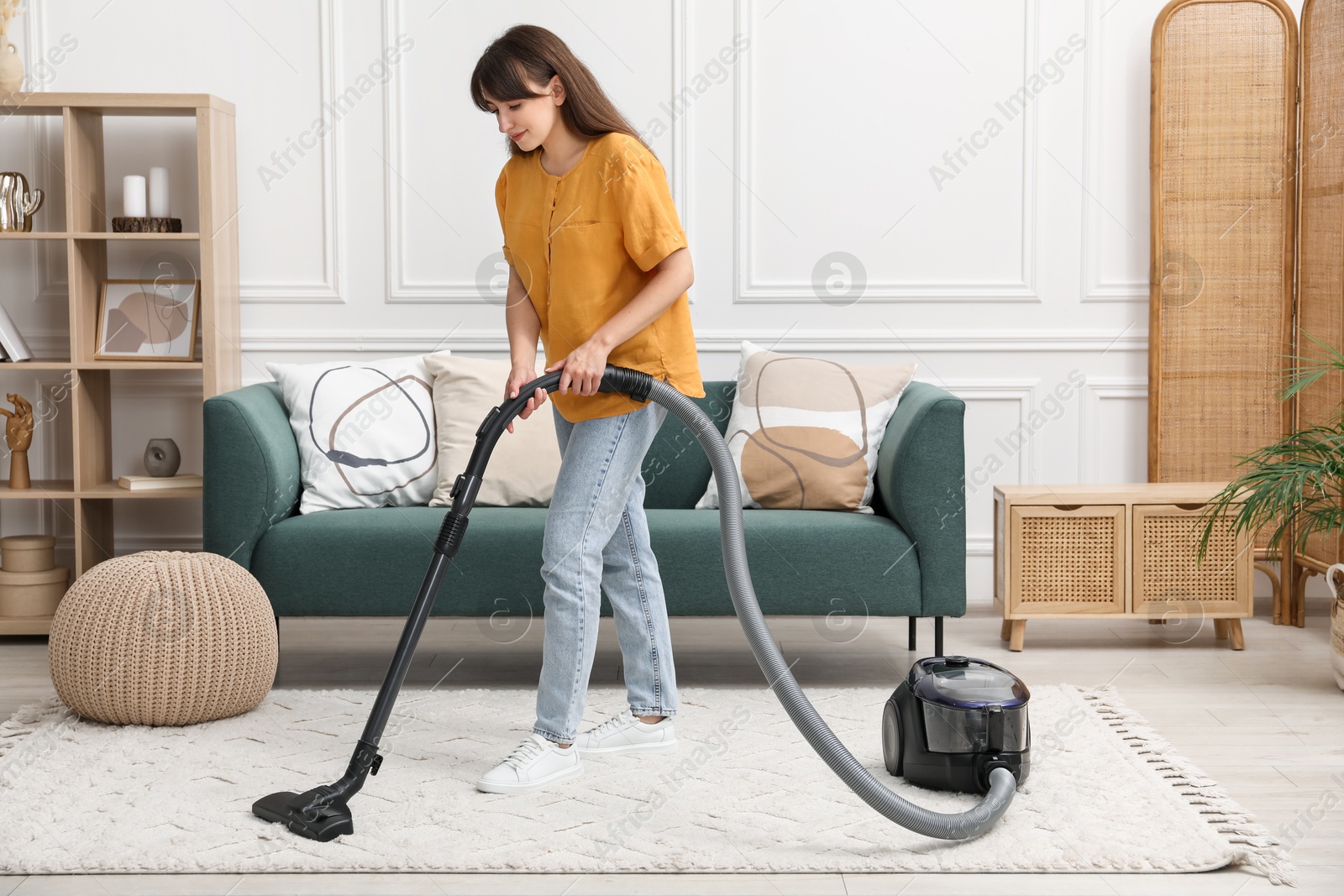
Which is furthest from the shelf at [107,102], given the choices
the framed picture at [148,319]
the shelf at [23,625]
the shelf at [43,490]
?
the shelf at [23,625]

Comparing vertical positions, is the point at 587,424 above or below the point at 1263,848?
above

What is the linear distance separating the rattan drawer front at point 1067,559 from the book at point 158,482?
7.36 ft

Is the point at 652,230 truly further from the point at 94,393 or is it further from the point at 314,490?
the point at 94,393

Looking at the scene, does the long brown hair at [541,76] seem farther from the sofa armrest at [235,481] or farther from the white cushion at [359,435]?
the white cushion at [359,435]

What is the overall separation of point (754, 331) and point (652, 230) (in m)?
1.70

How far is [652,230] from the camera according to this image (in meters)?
1.91

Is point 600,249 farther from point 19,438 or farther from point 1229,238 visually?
point 1229,238

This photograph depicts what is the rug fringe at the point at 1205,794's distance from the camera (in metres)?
1.76

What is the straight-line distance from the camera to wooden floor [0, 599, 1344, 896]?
1.71 metres

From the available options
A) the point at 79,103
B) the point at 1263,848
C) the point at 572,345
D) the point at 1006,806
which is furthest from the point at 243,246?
the point at 1263,848

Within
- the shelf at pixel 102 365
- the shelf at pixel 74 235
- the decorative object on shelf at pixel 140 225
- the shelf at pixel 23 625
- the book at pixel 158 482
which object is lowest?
the shelf at pixel 23 625

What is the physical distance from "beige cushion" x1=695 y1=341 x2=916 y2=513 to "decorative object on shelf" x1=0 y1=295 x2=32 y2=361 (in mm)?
1965

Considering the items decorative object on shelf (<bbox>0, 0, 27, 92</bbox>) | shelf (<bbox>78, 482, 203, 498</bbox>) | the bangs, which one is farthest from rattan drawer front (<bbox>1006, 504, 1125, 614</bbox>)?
decorative object on shelf (<bbox>0, 0, 27, 92</bbox>)

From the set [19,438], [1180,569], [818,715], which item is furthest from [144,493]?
[1180,569]
